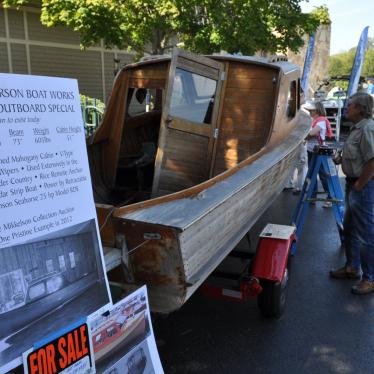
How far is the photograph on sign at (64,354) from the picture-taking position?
173 cm

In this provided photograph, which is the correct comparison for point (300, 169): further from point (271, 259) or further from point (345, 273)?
point (271, 259)

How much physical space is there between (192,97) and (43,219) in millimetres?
3166

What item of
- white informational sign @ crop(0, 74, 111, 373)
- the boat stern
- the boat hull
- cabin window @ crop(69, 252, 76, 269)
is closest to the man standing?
the boat hull

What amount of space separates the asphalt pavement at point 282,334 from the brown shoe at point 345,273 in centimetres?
6

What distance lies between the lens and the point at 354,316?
3.89 metres

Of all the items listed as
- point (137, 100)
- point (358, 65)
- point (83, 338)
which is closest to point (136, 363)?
point (83, 338)

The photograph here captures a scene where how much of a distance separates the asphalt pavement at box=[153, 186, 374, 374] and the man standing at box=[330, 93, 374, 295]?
0.37 m

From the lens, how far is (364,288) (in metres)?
4.26

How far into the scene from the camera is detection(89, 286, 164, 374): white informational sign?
2.10 m

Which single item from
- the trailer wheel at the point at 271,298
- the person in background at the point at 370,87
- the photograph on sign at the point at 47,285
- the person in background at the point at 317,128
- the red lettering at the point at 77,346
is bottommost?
the trailer wheel at the point at 271,298

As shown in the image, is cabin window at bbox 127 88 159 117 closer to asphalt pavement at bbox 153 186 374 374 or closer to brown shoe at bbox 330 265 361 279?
asphalt pavement at bbox 153 186 374 374

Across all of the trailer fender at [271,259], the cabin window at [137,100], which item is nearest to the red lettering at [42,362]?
the trailer fender at [271,259]

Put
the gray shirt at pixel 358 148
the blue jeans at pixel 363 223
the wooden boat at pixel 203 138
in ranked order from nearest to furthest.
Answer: the wooden boat at pixel 203 138 → the gray shirt at pixel 358 148 → the blue jeans at pixel 363 223

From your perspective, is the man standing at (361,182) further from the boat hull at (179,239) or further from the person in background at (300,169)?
the person in background at (300,169)
